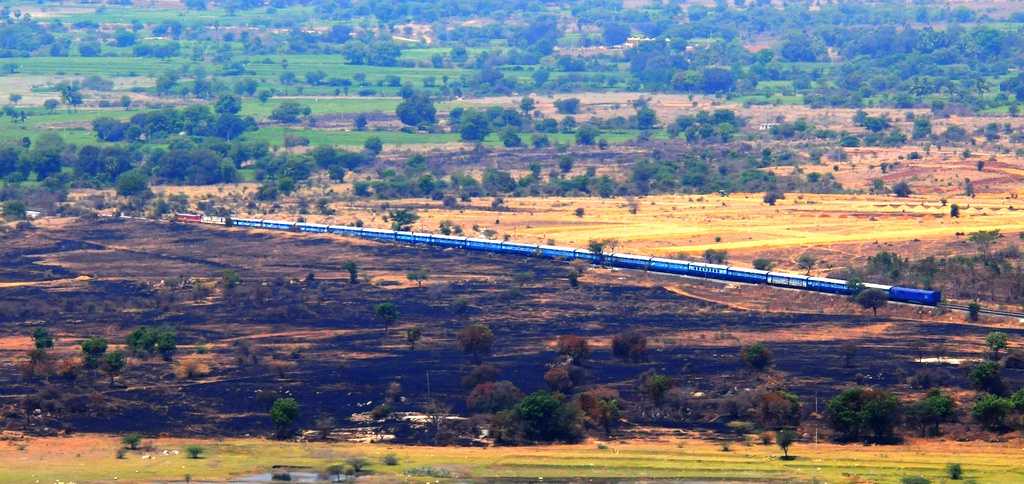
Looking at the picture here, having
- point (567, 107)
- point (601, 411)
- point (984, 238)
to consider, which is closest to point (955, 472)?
point (601, 411)

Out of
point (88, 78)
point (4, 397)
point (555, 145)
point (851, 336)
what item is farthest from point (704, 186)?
point (88, 78)

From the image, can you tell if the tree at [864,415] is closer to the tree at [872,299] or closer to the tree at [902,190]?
the tree at [872,299]

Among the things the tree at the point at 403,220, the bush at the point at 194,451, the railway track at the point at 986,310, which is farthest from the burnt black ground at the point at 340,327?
the tree at the point at 403,220

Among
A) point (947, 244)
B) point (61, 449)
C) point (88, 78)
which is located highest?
point (88, 78)

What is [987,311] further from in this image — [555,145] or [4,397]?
[555,145]

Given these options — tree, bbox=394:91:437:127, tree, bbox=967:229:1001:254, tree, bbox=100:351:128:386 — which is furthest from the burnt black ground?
tree, bbox=394:91:437:127

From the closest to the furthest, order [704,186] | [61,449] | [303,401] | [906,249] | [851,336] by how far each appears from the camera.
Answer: [61,449]
[303,401]
[851,336]
[906,249]
[704,186]
